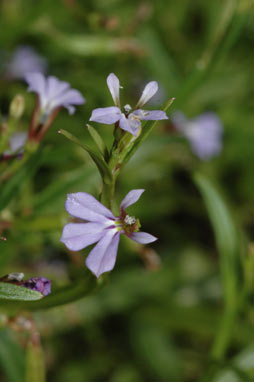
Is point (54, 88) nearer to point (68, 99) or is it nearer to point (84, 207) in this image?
point (68, 99)

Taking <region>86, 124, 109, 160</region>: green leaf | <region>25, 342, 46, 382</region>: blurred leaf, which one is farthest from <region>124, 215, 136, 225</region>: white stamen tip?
<region>25, 342, 46, 382</region>: blurred leaf

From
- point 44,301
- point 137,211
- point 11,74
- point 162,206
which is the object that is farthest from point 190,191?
point 44,301

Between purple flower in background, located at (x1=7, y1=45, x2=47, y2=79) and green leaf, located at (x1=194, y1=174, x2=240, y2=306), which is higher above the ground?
purple flower in background, located at (x1=7, y1=45, x2=47, y2=79)

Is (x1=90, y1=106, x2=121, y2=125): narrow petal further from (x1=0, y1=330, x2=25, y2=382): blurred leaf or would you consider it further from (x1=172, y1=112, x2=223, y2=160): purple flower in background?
(x1=172, y1=112, x2=223, y2=160): purple flower in background

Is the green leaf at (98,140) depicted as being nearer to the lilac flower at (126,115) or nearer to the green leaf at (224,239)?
the lilac flower at (126,115)

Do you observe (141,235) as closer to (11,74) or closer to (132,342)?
(132,342)

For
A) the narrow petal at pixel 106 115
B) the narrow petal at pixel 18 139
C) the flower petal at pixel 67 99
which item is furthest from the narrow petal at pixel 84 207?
the narrow petal at pixel 18 139
